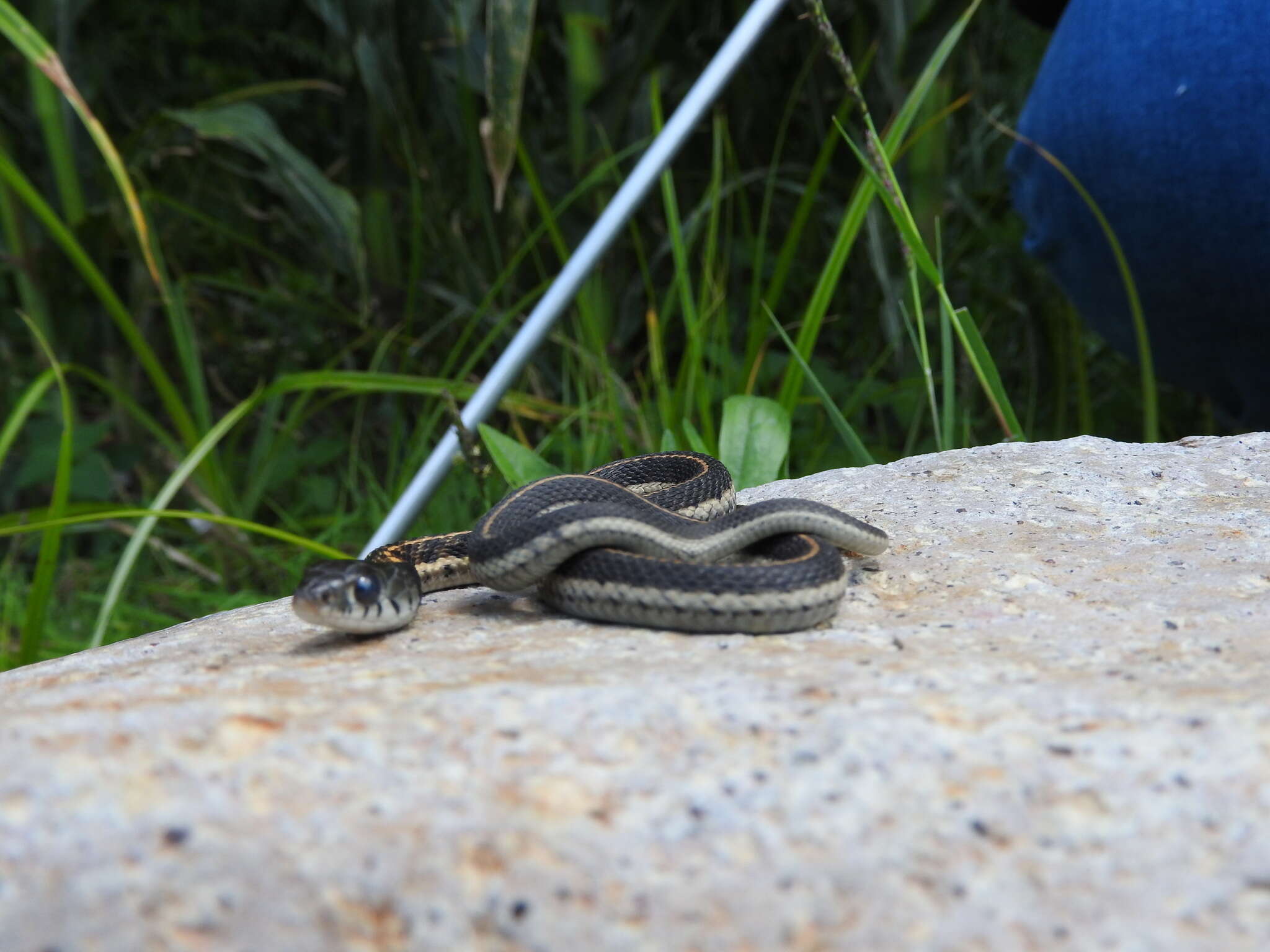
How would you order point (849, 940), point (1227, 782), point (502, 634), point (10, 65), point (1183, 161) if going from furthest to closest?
1. point (10, 65)
2. point (1183, 161)
3. point (502, 634)
4. point (1227, 782)
5. point (849, 940)

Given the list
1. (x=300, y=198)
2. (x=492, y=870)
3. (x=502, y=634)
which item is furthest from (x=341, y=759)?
(x=300, y=198)

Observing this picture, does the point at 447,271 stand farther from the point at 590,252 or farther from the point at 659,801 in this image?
the point at 659,801

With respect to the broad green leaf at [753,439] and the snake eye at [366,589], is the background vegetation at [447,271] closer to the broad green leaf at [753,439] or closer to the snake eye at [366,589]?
the broad green leaf at [753,439]

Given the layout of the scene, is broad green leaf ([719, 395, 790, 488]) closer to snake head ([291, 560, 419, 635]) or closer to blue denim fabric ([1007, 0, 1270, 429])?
blue denim fabric ([1007, 0, 1270, 429])

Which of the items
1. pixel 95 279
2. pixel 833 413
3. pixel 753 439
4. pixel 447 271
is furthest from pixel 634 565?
pixel 447 271

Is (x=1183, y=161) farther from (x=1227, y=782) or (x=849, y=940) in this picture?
(x=849, y=940)

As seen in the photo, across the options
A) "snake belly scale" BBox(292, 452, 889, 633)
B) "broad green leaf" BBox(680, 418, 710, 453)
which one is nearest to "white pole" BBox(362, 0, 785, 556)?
"broad green leaf" BBox(680, 418, 710, 453)
